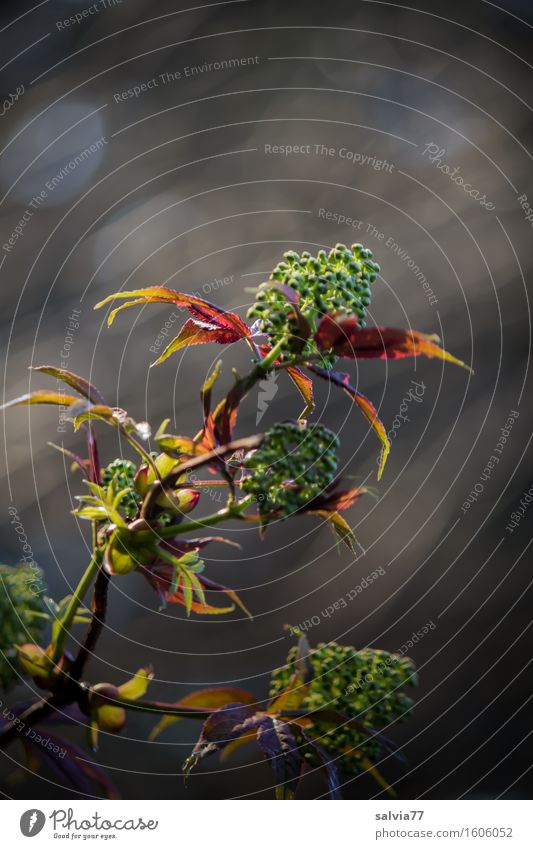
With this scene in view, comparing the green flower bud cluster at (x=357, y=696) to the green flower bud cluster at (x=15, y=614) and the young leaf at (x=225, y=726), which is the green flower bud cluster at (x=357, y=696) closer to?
the young leaf at (x=225, y=726)

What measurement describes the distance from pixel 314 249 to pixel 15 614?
4.82ft

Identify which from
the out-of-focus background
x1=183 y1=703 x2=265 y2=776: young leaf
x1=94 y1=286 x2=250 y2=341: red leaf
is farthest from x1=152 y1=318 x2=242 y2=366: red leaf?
the out-of-focus background

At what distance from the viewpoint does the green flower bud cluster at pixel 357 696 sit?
0.44 metres

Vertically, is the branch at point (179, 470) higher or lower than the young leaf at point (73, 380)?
lower

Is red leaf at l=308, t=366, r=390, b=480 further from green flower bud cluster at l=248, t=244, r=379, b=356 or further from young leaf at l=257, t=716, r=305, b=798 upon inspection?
young leaf at l=257, t=716, r=305, b=798

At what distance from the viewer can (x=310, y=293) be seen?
15.1 inches

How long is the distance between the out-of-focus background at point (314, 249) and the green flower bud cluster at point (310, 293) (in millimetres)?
1174

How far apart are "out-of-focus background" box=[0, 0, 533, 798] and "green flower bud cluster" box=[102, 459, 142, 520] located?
3.81ft

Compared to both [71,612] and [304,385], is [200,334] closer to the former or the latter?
[304,385]

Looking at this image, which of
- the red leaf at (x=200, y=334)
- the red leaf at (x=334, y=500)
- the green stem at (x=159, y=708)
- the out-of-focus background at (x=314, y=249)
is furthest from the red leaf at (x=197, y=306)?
the out-of-focus background at (x=314, y=249)

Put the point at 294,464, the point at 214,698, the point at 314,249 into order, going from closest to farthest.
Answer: the point at 294,464 → the point at 214,698 → the point at 314,249

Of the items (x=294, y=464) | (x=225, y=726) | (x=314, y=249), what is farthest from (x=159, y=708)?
(x=314, y=249)

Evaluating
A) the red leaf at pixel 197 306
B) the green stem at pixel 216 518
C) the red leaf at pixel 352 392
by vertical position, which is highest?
the red leaf at pixel 197 306

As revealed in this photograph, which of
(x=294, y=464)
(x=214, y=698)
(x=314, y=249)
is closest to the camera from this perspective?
(x=294, y=464)
